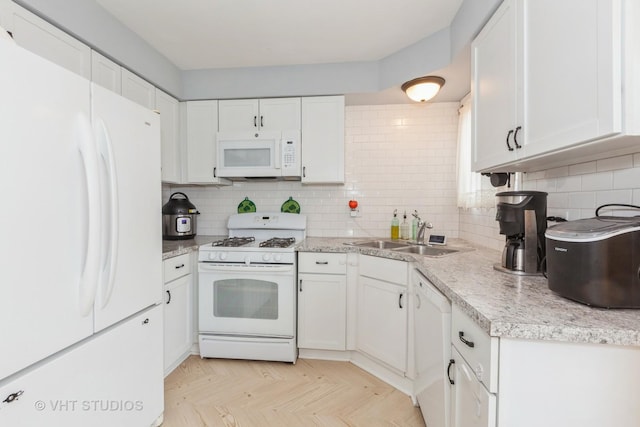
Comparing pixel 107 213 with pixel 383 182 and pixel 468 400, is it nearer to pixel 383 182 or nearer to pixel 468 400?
pixel 468 400

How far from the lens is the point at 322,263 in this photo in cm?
242

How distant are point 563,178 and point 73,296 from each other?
2.18 m

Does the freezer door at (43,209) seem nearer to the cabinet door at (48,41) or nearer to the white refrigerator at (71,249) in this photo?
the white refrigerator at (71,249)

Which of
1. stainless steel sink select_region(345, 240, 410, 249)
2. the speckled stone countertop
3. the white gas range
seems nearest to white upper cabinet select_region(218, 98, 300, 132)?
the white gas range

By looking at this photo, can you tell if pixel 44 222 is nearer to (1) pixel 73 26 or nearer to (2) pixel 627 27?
(1) pixel 73 26

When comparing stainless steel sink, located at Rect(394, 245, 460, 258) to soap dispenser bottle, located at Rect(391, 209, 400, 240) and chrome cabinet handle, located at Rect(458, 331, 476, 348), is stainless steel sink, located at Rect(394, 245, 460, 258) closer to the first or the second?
soap dispenser bottle, located at Rect(391, 209, 400, 240)

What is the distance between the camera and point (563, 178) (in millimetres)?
1496

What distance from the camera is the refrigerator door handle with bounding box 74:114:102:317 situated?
3.76ft

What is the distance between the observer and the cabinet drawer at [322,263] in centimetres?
241

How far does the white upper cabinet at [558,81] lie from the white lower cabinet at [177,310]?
84.4 inches

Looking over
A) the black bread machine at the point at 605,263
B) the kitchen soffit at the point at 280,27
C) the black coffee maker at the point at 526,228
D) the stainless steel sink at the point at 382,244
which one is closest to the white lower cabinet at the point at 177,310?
the stainless steel sink at the point at 382,244

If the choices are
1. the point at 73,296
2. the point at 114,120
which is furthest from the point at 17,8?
the point at 73,296

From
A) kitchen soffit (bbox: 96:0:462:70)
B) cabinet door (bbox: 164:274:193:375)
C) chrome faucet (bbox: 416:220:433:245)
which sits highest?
kitchen soffit (bbox: 96:0:462:70)

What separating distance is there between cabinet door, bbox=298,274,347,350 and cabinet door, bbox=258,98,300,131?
4.29ft
